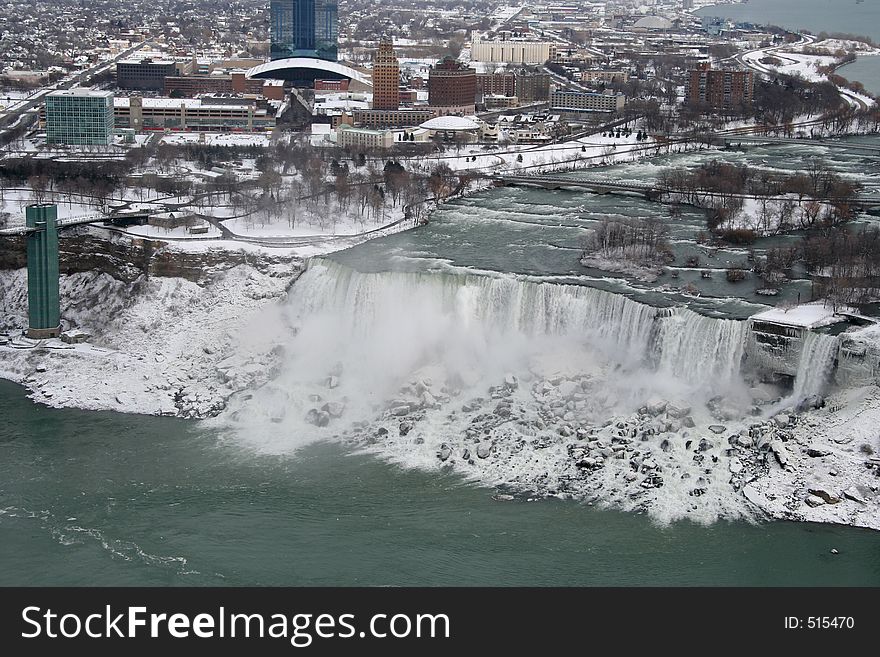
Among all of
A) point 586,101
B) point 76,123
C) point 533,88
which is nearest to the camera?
point 76,123

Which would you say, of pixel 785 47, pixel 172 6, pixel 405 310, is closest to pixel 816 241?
pixel 405 310

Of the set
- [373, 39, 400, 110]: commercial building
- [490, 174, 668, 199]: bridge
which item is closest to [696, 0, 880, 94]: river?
[373, 39, 400, 110]: commercial building

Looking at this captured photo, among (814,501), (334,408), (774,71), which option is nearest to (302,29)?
(774,71)

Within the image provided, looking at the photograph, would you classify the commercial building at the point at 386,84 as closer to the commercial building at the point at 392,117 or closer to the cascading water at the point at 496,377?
the commercial building at the point at 392,117

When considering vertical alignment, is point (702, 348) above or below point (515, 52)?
below

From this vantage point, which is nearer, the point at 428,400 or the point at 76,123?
the point at 428,400

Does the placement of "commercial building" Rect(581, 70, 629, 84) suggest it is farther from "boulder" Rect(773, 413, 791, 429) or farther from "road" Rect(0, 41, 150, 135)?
"boulder" Rect(773, 413, 791, 429)

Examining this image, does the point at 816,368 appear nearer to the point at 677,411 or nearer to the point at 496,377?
the point at 677,411

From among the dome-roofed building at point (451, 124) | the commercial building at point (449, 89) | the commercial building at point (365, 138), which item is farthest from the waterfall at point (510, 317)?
the commercial building at point (449, 89)

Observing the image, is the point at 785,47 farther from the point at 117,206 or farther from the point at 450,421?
the point at 450,421
